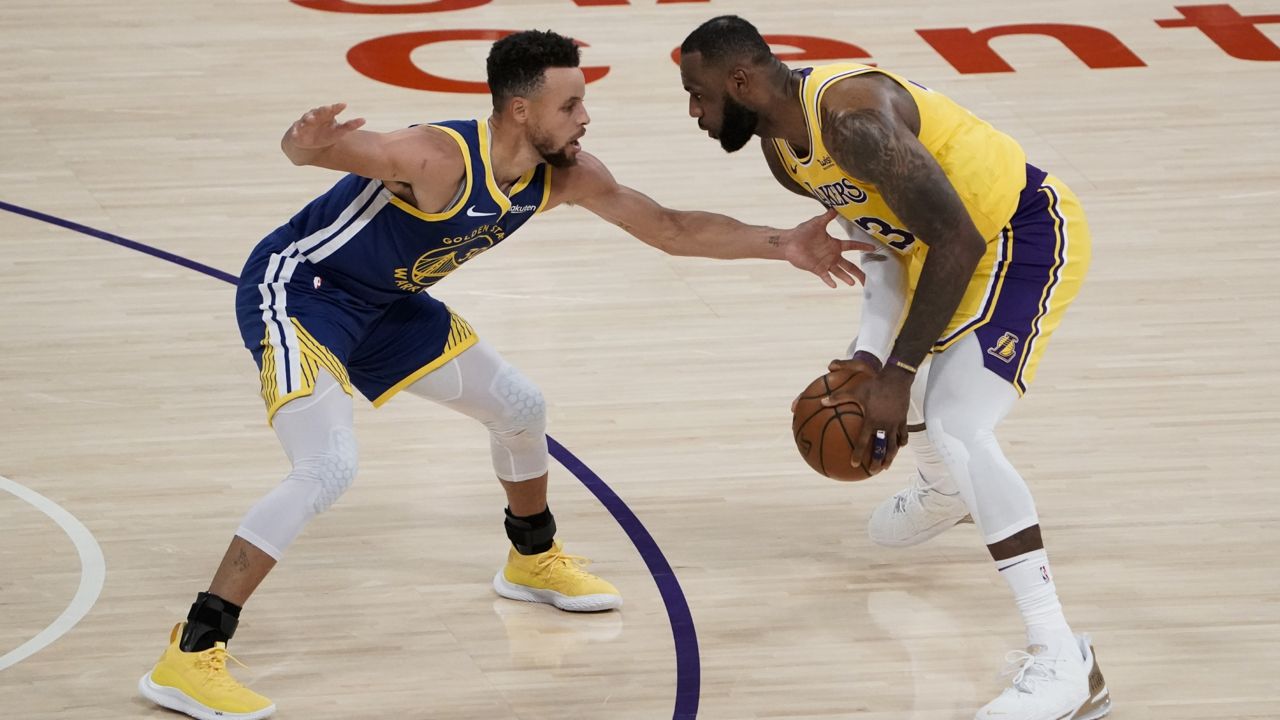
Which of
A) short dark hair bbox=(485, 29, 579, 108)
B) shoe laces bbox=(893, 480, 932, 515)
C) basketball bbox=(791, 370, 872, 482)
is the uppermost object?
short dark hair bbox=(485, 29, 579, 108)

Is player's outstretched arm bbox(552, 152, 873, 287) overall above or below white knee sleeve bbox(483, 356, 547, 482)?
above

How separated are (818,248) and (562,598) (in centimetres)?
133

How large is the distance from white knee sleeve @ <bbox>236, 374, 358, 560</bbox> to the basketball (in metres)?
1.25

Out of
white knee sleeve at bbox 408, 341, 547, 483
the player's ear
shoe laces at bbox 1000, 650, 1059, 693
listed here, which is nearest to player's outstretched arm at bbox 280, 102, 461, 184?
the player's ear

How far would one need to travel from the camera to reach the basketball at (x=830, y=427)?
14.7 ft

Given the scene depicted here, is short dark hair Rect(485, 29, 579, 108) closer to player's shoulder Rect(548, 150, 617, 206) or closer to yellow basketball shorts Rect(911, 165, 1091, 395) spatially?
player's shoulder Rect(548, 150, 617, 206)

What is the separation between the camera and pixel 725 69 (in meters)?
4.57

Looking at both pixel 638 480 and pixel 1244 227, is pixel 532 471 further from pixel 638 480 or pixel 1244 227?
pixel 1244 227

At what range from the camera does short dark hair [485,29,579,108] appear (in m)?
4.55

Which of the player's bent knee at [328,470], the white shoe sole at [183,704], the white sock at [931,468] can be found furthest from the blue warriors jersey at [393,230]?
the white sock at [931,468]

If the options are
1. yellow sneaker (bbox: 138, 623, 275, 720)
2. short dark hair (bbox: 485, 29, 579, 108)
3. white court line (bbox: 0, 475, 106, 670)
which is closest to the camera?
yellow sneaker (bbox: 138, 623, 275, 720)

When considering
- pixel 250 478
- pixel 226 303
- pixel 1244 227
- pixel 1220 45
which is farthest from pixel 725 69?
pixel 1220 45

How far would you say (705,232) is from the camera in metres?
5.02

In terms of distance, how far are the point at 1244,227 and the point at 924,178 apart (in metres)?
4.27
